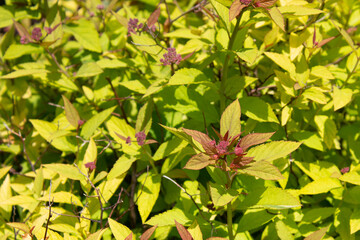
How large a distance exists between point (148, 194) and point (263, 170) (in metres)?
0.47

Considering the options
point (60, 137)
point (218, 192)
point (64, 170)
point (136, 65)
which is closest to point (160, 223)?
point (218, 192)

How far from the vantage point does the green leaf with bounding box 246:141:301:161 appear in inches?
37.6

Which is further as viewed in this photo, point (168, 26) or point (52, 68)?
point (168, 26)

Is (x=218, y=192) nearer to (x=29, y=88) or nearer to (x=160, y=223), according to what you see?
(x=160, y=223)

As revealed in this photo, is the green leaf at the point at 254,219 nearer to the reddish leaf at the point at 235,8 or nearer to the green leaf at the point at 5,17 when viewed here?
the reddish leaf at the point at 235,8

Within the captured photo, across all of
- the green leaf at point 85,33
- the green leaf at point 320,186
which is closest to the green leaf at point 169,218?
the green leaf at point 320,186

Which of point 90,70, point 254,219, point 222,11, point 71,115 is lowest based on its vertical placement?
point 254,219

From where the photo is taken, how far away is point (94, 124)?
54.7 inches

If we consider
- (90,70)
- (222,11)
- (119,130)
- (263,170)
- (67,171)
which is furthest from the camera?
(90,70)

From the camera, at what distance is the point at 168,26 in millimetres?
1735

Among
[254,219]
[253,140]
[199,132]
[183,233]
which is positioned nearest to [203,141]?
[199,132]

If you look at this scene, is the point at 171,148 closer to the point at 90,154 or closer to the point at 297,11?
the point at 90,154

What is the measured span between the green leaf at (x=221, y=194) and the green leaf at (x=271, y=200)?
12 centimetres

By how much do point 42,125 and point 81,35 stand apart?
529 mm
